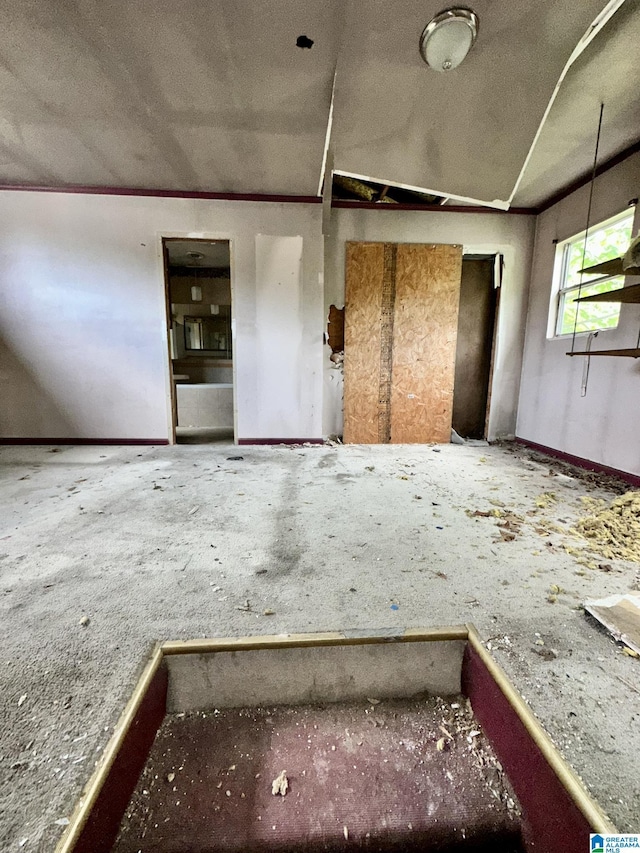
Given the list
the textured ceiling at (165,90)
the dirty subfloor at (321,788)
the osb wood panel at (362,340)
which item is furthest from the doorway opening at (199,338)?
the dirty subfloor at (321,788)

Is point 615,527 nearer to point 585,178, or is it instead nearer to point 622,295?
point 622,295

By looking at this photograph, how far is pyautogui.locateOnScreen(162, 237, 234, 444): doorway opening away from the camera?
5094 mm

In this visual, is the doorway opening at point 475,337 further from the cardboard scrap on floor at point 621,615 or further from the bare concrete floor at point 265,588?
the cardboard scrap on floor at point 621,615

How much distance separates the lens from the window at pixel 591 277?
10.3 feet

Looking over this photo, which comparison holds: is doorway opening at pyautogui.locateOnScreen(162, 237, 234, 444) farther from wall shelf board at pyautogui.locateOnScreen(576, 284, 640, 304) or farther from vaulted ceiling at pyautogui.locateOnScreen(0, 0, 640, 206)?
wall shelf board at pyautogui.locateOnScreen(576, 284, 640, 304)

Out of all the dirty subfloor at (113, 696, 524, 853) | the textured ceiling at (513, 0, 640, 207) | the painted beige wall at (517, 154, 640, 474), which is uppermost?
the textured ceiling at (513, 0, 640, 207)

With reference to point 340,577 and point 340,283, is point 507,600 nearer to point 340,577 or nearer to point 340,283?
point 340,577

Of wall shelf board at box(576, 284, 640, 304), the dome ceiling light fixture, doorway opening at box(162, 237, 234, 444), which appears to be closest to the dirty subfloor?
wall shelf board at box(576, 284, 640, 304)

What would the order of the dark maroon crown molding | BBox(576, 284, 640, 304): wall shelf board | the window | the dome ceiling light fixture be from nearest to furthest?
the dome ceiling light fixture, BBox(576, 284, 640, 304): wall shelf board, the dark maroon crown molding, the window

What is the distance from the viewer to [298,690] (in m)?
1.24

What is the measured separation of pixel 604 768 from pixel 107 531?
2.30 metres

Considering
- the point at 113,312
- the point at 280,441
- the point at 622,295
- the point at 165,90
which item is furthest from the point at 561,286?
the point at 113,312

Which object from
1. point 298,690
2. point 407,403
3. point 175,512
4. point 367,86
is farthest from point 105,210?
point 298,690

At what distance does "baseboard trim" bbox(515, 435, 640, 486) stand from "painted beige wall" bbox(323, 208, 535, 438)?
0.72m
